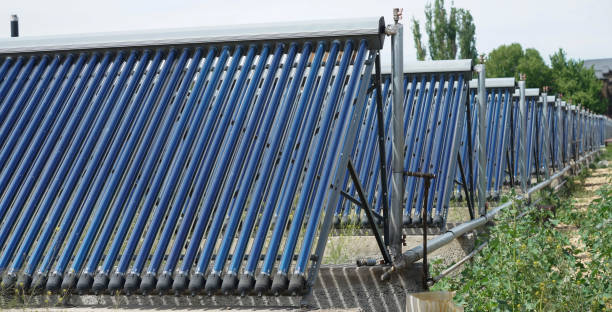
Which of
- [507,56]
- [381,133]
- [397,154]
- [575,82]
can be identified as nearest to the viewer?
[397,154]

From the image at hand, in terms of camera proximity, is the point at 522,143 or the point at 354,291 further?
the point at 522,143

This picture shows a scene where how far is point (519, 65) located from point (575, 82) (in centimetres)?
989

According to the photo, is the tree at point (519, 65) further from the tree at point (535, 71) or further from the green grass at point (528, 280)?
the green grass at point (528, 280)

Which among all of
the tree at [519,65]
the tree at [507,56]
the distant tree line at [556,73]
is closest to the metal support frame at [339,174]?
the distant tree line at [556,73]

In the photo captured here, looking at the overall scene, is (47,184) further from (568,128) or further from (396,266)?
(568,128)

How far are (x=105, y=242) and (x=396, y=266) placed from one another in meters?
2.23

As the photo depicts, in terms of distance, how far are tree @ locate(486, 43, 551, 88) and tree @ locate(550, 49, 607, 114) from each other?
228 cm

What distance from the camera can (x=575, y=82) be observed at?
258ft

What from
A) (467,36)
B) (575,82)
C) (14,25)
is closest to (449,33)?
(467,36)

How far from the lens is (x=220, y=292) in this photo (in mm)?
4758

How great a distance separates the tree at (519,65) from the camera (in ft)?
279

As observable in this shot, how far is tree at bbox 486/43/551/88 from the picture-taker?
3351 inches

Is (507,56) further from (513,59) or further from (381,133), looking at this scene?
(381,133)

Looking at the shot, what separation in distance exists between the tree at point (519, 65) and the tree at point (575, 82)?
2.28 metres
